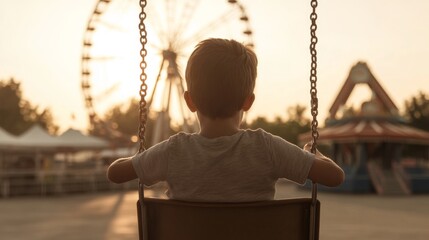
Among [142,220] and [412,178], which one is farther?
[412,178]

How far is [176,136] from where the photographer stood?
7.36 ft

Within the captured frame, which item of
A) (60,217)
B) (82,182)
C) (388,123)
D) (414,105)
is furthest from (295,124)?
(60,217)

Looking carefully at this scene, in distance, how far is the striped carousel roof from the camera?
2738cm

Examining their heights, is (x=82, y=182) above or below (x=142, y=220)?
below

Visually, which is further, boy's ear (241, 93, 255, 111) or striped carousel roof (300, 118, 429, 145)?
striped carousel roof (300, 118, 429, 145)

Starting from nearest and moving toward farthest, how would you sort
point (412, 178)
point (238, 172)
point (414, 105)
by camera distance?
point (238, 172)
point (412, 178)
point (414, 105)

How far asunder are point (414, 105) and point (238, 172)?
61.3 meters

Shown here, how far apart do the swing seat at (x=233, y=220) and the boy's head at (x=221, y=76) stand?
1.06 ft


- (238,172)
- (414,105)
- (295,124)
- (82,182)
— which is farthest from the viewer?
(295,124)

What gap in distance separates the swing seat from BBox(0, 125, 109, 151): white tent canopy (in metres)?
21.5

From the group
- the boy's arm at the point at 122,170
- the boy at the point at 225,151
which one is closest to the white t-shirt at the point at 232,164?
the boy at the point at 225,151

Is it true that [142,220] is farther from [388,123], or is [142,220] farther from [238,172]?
[388,123]

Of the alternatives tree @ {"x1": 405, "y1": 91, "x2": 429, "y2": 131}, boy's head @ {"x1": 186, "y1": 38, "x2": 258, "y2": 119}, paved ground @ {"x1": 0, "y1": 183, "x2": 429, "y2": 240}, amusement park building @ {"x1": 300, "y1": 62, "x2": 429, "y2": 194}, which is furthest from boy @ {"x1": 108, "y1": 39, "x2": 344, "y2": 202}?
tree @ {"x1": 405, "y1": 91, "x2": 429, "y2": 131}

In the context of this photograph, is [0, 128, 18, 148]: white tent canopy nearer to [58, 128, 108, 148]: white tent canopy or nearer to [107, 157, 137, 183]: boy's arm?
[58, 128, 108, 148]: white tent canopy
